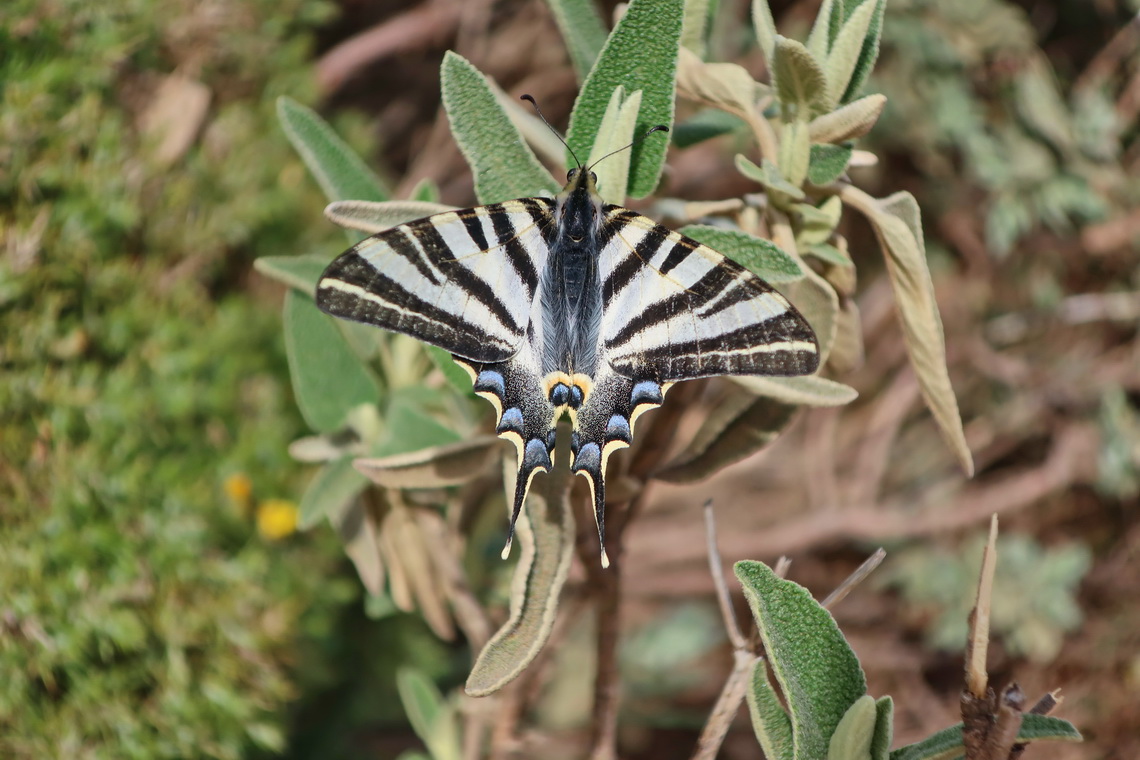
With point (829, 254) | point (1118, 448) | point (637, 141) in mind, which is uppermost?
point (637, 141)

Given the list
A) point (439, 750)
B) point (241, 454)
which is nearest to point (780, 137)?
point (439, 750)

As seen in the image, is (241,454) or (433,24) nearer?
(241,454)

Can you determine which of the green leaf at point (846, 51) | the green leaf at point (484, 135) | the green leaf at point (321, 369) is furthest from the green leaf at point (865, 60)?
the green leaf at point (321, 369)

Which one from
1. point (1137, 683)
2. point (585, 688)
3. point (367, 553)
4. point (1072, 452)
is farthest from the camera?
point (585, 688)

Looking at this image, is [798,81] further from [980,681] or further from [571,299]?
[980,681]

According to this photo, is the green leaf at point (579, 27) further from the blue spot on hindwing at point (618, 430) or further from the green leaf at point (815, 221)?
the blue spot on hindwing at point (618, 430)

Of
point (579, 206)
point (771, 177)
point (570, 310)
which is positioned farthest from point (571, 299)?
point (771, 177)

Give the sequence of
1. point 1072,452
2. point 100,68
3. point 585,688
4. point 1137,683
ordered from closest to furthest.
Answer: point 100,68, point 1137,683, point 1072,452, point 585,688

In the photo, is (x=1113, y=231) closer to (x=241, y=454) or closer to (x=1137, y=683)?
(x=1137, y=683)
